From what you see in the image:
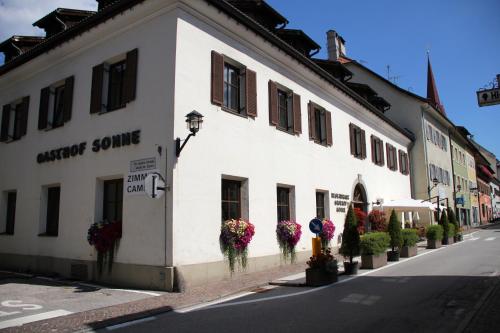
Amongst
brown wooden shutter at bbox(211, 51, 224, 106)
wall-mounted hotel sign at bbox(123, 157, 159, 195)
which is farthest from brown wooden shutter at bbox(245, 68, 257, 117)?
wall-mounted hotel sign at bbox(123, 157, 159, 195)

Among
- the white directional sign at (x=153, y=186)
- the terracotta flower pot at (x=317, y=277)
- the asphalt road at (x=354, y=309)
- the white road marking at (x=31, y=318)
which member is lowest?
the white road marking at (x=31, y=318)

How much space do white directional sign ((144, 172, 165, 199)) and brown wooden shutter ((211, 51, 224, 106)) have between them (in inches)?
114

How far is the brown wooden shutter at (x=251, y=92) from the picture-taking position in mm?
12641

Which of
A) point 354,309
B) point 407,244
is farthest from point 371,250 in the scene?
point 354,309

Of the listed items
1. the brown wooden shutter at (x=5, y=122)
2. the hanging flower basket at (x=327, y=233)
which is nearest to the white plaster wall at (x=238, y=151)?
the hanging flower basket at (x=327, y=233)

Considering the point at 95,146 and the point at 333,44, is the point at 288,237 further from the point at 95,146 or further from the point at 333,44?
the point at 333,44

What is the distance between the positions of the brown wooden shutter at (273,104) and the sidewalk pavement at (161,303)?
494 centimetres

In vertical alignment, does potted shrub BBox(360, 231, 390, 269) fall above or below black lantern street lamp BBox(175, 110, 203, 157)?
below

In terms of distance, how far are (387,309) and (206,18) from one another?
340 inches

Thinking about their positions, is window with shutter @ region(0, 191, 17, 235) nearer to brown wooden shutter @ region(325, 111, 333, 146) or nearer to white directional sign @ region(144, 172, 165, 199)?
white directional sign @ region(144, 172, 165, 199)

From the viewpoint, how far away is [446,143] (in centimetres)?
3812

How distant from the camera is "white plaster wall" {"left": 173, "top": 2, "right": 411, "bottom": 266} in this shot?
1016cm

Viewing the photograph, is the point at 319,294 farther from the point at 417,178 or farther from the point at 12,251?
the point at 417,178

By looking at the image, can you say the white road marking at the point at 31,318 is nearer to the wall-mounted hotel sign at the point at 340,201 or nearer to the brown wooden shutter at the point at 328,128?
the wall-mounted hotel sign at the point at 340,201
